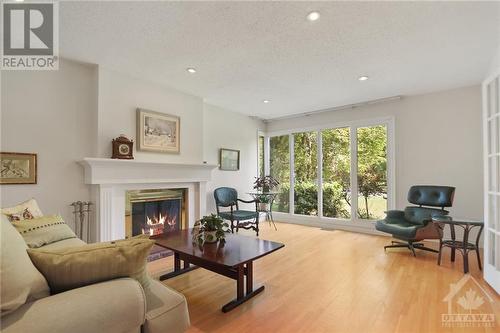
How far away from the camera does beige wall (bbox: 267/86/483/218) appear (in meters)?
3.70

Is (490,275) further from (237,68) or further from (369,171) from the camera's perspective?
(237,68)

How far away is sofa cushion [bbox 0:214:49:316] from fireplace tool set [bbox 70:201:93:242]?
7.34ft

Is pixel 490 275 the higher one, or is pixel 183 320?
pixel 183 320

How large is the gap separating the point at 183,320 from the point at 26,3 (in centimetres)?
267

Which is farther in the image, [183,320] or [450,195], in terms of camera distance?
[450,195]

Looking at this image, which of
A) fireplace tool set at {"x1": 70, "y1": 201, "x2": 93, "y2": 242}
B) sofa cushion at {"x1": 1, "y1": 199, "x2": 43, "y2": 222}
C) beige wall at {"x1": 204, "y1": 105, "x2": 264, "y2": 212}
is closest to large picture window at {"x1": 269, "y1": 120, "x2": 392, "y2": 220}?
beige wall at {"x1": 204, "y1": 105, "x2": 264, "y2": 212}

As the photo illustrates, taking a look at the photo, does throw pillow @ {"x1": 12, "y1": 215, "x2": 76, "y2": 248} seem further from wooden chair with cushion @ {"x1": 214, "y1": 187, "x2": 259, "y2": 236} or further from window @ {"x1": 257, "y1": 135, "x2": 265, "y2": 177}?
window @ {"x1": 257, "y1": 135, "x2": 265, "y2": 177}

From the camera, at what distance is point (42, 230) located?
2.05m

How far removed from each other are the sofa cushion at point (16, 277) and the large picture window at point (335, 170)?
4781 mm

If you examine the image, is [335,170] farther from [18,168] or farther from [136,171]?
[18,168]

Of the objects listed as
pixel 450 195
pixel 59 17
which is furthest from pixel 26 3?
pixel 450 195

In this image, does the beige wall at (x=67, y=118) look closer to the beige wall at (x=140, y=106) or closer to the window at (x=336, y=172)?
the beige wall at (x=140, y=106)

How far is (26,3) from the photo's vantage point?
2002 mm

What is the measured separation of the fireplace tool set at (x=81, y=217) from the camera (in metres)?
2.96
